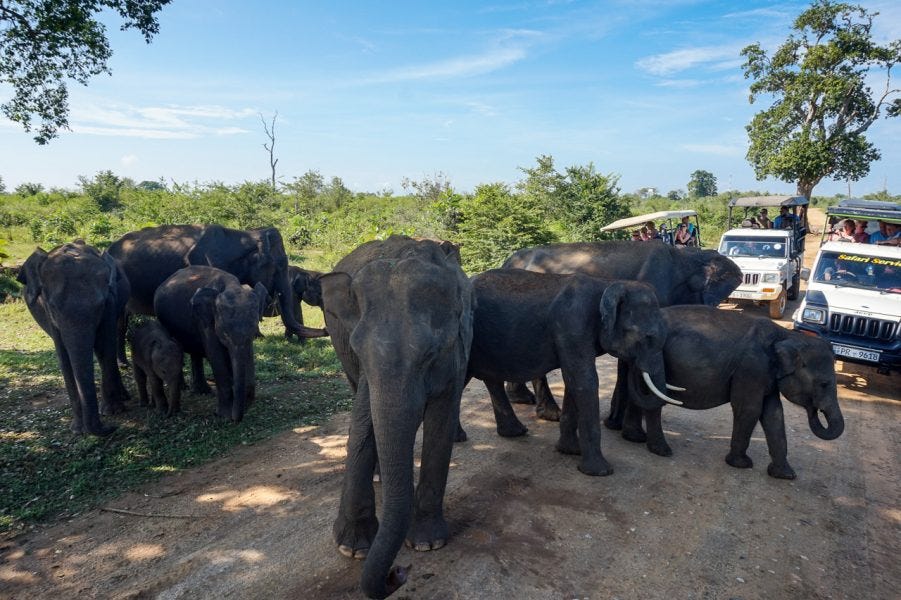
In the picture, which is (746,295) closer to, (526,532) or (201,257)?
(526,532)

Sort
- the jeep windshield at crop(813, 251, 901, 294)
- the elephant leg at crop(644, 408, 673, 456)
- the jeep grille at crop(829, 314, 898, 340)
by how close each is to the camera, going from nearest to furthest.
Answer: the elephant leg at crop(644, 408, 673, 456), the jeep grille at crop(829, 314, 898, 340), the jeep windshield at crop(813, 251, 901, 294)

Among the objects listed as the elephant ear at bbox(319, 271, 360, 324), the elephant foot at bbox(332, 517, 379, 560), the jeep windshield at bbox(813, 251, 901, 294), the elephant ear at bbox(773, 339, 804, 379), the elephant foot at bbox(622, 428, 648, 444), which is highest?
the elephant ear at bbox(319, 271, 360, 324)

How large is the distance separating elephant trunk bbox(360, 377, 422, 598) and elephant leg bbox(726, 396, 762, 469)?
418cm

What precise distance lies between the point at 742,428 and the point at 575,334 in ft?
7.11

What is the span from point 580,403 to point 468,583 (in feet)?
7.92

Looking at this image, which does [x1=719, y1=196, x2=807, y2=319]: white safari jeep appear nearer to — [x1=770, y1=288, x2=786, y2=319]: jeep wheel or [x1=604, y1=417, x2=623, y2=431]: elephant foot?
[x1=770, y1=288, x2=786, y2=319]: jeep wheel

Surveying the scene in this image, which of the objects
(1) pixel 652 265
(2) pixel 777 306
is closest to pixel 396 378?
(1) pixel 652 265

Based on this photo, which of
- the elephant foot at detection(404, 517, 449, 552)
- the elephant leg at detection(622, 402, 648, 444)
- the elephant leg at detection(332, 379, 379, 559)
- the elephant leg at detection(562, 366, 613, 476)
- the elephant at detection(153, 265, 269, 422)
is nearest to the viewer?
the elephant leg at detection(332, 379, 379, 559)

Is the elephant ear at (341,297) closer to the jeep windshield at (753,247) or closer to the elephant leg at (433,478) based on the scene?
the elephant leg at (433,478)

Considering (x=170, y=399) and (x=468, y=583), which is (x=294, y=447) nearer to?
(x=170, y=399)

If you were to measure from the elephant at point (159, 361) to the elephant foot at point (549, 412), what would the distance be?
15.5ft

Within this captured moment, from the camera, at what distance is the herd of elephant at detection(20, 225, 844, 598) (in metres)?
3.57

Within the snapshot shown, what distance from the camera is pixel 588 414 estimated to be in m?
5.91

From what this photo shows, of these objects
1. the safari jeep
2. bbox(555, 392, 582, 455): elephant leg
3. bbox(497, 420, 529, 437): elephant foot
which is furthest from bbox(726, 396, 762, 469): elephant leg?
the safari jeep
